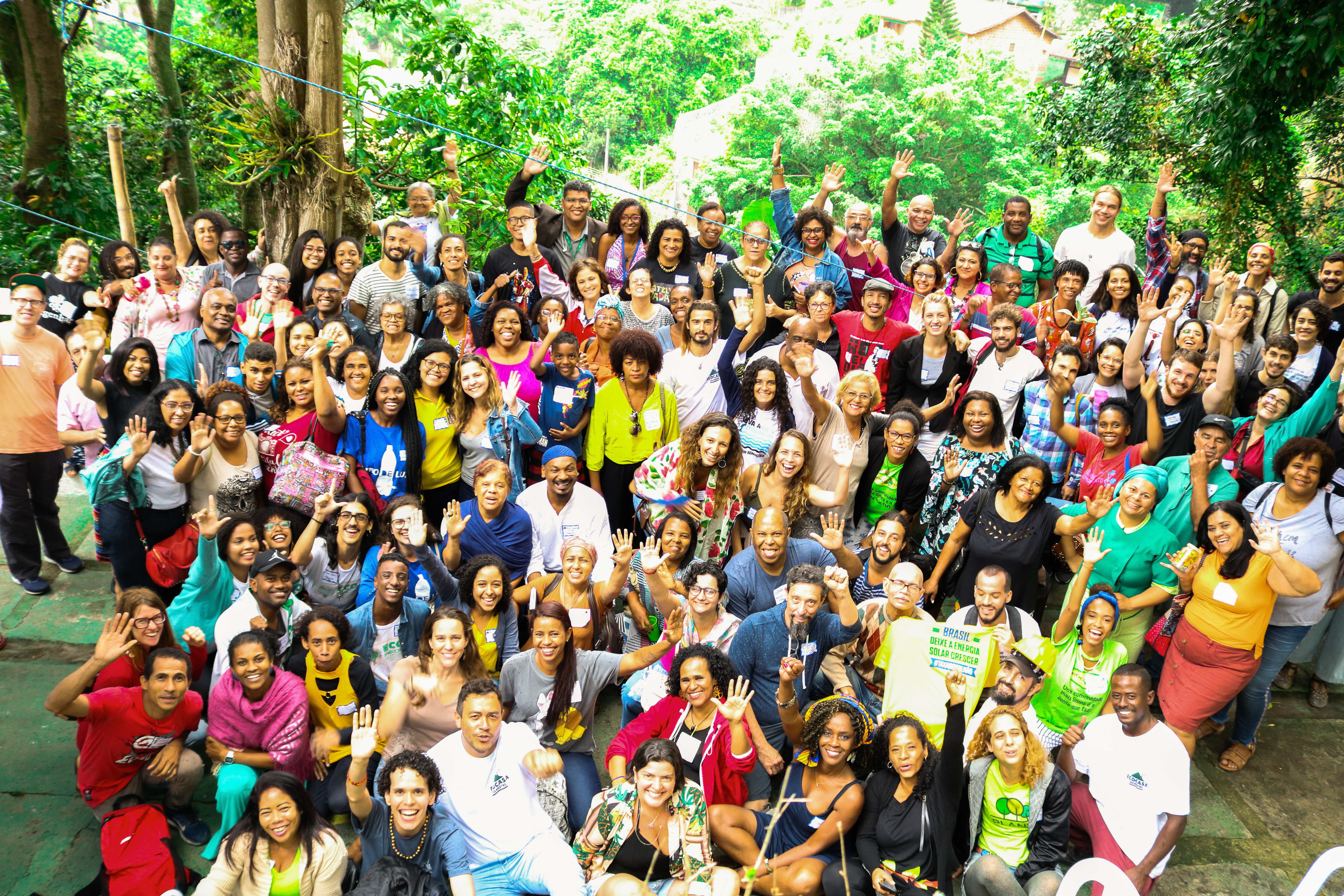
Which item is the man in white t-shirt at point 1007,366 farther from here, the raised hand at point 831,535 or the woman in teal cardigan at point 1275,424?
the raised hand at point 831,535

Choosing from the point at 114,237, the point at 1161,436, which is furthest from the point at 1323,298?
the point at 114,237

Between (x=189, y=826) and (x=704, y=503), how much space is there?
9.96ft

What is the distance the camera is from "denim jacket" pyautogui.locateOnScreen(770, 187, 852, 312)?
23.1 feet

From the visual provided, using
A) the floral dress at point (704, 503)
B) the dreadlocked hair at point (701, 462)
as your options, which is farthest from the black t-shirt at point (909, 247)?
the floral dress at point (704, 503)

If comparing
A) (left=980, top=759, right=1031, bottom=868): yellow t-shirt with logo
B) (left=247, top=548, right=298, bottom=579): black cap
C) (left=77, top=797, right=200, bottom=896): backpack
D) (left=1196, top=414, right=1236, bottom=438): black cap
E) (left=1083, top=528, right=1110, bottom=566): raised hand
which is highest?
(left=1196, top=414, right=1236, bottom=438): black cap

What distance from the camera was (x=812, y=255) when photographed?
7066 millimetres

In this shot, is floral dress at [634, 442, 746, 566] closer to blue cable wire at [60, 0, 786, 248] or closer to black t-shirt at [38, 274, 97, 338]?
blue cable wire at [60, 0, 786, 248]

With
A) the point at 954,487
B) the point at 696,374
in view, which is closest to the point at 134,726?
the point at 696,374

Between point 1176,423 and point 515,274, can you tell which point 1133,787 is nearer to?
point 1176,423

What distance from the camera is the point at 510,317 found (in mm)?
6020

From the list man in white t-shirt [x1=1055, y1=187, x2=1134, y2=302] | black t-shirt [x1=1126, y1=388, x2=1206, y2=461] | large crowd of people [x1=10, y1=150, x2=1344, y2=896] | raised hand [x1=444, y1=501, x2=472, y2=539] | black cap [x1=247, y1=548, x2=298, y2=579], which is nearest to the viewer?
large crowd of people [x1=10, y1=150, x2=1344, y2=896]

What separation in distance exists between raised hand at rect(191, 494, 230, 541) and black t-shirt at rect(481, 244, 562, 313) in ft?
9.02

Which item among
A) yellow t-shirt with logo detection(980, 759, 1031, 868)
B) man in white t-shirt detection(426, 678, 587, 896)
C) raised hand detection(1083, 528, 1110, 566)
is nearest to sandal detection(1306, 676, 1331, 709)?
raised hand detection(1083, 528, 1110, 566)

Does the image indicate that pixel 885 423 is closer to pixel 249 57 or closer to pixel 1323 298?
pixel 1323 298
